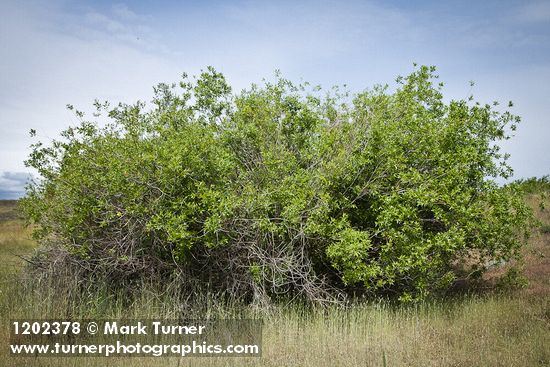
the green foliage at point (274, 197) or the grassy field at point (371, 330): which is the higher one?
the green foliage at point (274, 197)

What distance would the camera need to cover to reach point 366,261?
10.9m

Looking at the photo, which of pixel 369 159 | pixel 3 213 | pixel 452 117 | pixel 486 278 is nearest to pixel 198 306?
pixel 369 159

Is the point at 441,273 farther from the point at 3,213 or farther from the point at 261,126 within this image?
the point at 3,213

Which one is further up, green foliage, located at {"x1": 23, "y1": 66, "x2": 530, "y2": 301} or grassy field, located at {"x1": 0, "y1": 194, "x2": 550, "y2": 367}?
green foliage, located at {"x1": 23, "y1": 66, "x2": 530, "y2": 301}

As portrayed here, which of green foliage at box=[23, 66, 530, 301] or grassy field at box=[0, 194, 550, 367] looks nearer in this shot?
grassy field at box=[0, 194, 550, 367]

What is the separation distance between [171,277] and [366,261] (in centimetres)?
432

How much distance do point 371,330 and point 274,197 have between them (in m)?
3.16

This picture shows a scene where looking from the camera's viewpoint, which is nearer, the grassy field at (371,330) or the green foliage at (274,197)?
the grassy field at (371,330)

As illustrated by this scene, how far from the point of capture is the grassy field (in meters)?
7.68

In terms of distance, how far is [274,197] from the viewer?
986 cm

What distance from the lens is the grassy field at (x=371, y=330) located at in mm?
7684

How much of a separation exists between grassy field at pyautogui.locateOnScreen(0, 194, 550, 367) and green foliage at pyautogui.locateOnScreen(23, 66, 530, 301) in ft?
2.32

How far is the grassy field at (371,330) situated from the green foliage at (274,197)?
0.71 metres

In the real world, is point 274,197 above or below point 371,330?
above
